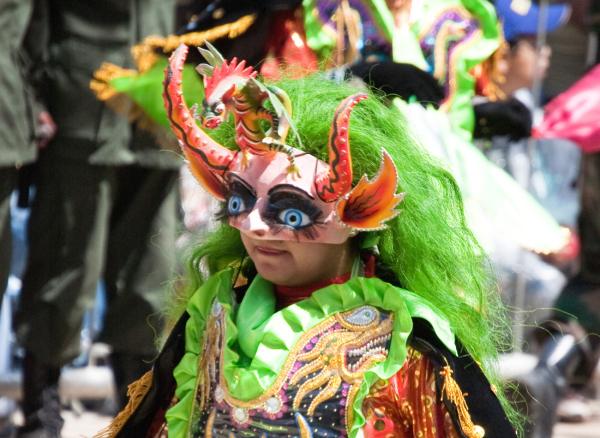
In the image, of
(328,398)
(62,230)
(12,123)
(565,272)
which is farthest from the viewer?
(565,272)

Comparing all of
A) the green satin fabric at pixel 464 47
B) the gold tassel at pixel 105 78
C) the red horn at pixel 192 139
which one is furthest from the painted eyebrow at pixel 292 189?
the gold tassel at pixel 105 78

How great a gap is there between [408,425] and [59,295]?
6.27ft

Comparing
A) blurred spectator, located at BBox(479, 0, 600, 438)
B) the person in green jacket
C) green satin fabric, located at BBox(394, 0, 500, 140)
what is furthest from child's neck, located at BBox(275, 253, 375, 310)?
the person in green jacket

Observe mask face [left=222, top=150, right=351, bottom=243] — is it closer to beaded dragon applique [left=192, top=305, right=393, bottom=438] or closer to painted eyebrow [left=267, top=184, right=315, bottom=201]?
painted eyebrow [left=267, top=184, right=315, bottom=201]

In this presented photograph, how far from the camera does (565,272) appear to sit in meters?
6.66

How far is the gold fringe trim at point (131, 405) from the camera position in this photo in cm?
312

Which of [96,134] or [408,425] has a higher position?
[408,425]

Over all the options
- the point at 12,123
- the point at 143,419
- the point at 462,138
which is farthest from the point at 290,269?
the point at 12,123

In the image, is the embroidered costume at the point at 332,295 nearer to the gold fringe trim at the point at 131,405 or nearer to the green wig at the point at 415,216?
the green wig at the point at 415,216

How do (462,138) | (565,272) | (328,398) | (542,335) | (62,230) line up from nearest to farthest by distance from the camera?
(328,398) → (462,138) → (62,230) → (542,335) → (565,272)

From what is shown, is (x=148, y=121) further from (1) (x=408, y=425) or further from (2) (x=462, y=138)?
(1) (x=408, y=425)

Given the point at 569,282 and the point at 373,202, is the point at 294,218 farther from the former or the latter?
the point at 569,282

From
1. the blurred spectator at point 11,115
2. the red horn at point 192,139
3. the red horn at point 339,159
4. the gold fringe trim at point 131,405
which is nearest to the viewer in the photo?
the red horn at point 339,159

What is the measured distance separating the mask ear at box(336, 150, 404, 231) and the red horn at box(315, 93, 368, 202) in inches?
1.2
